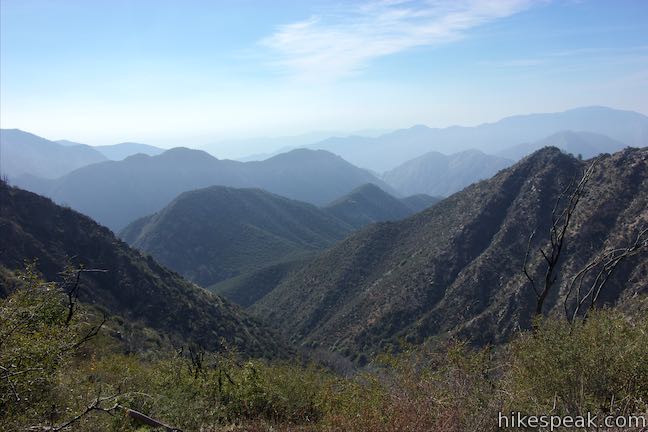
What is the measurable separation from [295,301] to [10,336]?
264ft

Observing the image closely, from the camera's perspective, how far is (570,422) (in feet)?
22.1

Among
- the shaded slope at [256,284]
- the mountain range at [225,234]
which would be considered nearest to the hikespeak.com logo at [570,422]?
the shaded slope at [256,284]

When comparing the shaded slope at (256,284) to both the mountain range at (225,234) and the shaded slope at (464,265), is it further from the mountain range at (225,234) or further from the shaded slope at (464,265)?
the mountain range at (225,234)

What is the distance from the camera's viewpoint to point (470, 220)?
69.6 meters

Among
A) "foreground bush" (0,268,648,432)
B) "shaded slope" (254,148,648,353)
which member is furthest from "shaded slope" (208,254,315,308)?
"foreground bush" (0,268,648,432)

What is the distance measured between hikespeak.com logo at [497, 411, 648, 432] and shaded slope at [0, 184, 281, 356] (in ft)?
134

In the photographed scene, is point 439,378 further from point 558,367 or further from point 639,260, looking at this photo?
point 639,260

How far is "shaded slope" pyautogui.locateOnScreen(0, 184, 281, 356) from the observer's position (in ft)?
150

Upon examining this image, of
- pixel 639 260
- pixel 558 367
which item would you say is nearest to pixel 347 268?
pixel 639 260

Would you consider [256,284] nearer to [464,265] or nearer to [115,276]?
[115,276]

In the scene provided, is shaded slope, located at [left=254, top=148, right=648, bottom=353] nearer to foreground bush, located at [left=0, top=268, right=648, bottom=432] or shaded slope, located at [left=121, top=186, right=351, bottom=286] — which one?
foreground bush, located at [left=0, top=268, right=648, bottom=432]

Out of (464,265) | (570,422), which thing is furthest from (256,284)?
(570,422)

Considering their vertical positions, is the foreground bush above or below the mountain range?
above

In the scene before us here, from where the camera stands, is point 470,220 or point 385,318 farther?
point 470,220
